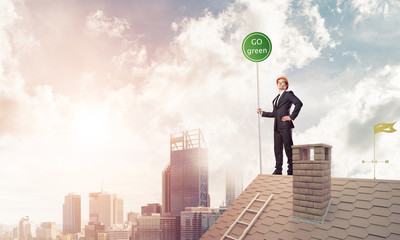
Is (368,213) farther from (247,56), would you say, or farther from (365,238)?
(247,56)

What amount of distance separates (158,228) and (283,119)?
147 meters

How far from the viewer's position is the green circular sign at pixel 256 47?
13281mm

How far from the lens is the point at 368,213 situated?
25.9 feet

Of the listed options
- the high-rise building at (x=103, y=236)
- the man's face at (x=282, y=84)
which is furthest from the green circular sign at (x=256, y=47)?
the high-rise building at (x=103, y=236)

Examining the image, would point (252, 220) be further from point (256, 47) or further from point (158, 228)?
Answer: point (158, 228)

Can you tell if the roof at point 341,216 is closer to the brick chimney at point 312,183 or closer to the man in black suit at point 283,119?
the brick chimney at point 312,183

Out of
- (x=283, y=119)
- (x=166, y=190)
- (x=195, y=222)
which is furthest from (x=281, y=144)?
(x=166, y=190)

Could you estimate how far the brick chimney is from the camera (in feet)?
27.5

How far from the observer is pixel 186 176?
16475 cm

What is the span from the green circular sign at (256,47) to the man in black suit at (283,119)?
147 centimetres

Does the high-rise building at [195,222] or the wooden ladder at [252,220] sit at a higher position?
the wooden ladder at [252,220]

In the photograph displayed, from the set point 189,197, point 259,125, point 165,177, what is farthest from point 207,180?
point 259,125

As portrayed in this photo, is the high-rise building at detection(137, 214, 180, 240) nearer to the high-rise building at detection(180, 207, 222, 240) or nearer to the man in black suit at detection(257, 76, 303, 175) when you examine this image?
the high-rise building at detection(180, 207, 222, 240)

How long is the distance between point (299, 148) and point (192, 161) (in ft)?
508
